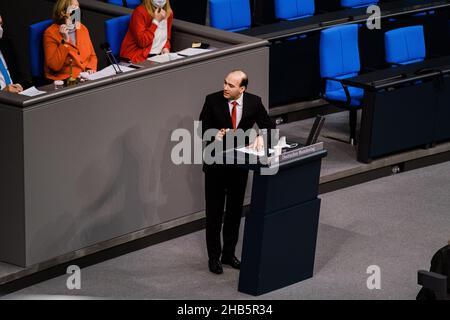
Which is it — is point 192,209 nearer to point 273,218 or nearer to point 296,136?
point 273,218

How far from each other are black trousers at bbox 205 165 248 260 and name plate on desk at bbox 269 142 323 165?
1.59 feet

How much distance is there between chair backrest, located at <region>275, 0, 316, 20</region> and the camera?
44.6 feet

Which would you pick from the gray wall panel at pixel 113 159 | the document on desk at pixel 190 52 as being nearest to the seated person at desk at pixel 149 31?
the document on desk at pixel 190 52

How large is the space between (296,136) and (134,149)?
2949 mm

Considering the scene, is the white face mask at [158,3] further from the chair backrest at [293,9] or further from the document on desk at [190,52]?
the chair backrest at [293,9]

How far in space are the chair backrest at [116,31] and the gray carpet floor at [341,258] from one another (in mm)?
1826

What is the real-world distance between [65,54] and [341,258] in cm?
274

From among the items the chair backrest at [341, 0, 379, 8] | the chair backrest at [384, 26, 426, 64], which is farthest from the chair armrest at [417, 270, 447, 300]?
the chair backrest at [341, 0, 379, 8]

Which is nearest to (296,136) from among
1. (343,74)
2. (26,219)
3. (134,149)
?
(343,74)

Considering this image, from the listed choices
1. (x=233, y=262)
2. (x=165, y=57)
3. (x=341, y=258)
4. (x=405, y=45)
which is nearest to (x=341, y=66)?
(x=405, y=45)

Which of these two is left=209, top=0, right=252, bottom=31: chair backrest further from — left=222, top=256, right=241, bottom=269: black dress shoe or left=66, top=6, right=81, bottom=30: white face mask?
left=222, top=256, right=241, bottom=269: black dress shoe

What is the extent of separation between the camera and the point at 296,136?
12383 millimetres

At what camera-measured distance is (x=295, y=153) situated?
9.05 metres

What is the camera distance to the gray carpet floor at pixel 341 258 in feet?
30.6
